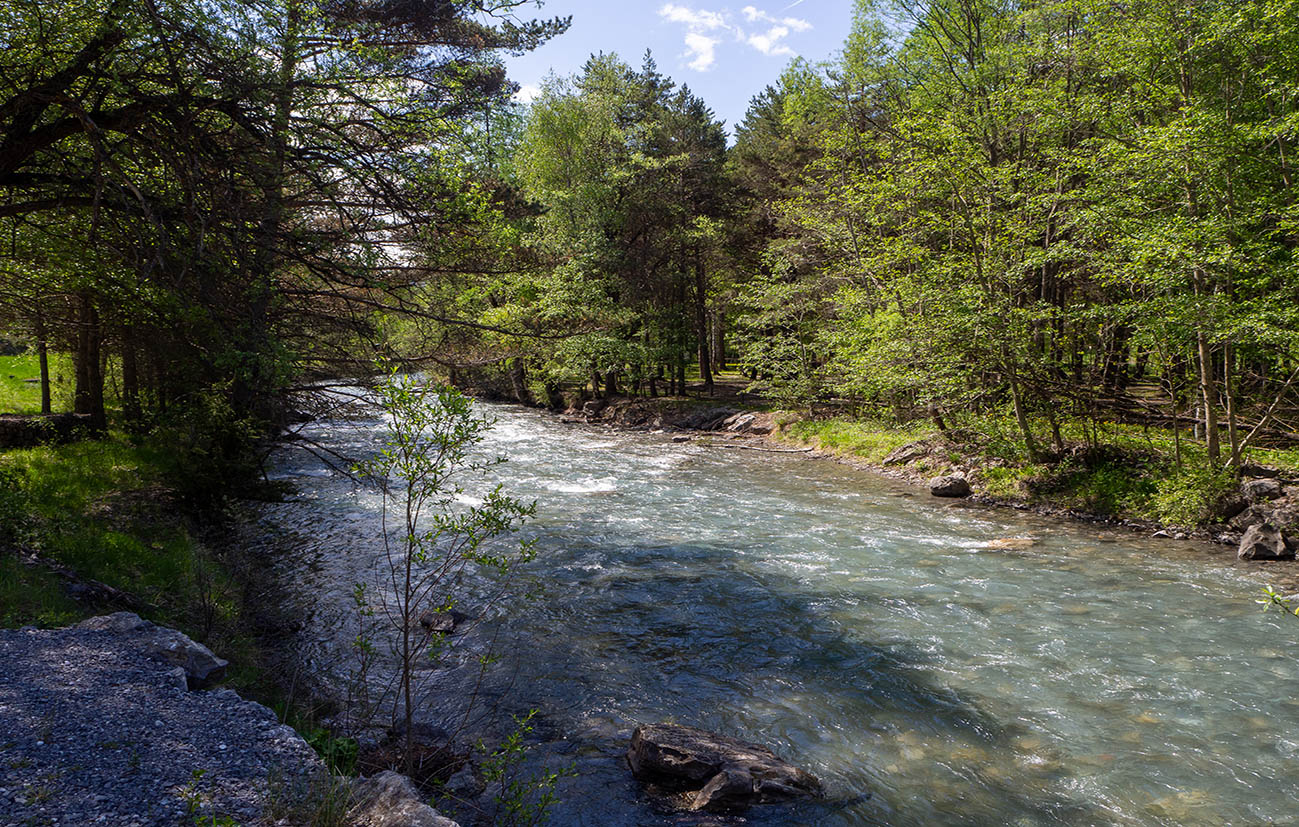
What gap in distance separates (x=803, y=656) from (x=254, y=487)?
10752 millimetres

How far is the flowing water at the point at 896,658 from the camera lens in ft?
19.0

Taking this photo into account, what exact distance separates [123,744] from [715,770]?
4237 mm

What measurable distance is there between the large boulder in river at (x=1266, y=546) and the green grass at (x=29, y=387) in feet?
92.9

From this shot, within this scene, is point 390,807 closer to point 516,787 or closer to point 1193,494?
point 516,787

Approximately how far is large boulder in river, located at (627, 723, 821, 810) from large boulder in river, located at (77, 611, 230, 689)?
3.77 metres

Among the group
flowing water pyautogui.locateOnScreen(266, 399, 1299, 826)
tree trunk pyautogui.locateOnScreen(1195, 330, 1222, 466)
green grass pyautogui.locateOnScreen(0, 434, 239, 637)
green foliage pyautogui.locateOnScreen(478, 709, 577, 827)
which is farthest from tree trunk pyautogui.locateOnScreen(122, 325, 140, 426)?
tree trunk pyautogui.locateOnScreen(1195, 330, 1222, 466)

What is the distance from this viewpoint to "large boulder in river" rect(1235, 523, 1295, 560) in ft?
36.7

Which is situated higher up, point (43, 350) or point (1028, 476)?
point (43, 350)

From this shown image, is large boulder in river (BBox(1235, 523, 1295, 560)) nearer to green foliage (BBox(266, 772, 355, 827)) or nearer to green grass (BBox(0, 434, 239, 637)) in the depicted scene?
green foliage (BBox(266, 772, 355, 827))

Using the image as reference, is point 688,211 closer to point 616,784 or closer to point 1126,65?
point 1126,65

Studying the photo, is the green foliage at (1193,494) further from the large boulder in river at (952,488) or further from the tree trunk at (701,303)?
the tree trunk at (701,303)

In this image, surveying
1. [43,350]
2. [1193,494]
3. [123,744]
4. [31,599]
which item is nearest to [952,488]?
[1193,494]

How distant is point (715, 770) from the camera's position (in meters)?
5.70

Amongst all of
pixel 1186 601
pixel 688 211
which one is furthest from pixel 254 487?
pixel 688 211
